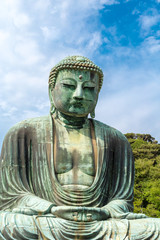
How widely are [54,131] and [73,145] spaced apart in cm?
49

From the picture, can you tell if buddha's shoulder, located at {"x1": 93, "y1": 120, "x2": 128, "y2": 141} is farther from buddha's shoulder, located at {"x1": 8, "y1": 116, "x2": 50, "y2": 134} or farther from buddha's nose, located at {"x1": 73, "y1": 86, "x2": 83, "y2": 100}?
buddha's shoulder, located at {"x1": 8, "y1": 116, "x2": 50, "y2": 134}

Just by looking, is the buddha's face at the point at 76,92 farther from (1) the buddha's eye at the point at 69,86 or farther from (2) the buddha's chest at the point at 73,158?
(2) the buddha's chest at the point at 73,158

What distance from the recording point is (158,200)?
23547mm

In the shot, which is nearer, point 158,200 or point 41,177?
point 41,177

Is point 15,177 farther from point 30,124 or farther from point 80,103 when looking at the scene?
point 80,103

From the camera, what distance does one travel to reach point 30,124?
7.90 m

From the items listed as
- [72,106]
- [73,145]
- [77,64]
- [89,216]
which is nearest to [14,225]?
[89,216]

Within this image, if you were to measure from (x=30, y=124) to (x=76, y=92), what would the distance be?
1143 millimetres

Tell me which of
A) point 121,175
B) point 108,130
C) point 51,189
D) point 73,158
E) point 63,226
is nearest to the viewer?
point 63,226

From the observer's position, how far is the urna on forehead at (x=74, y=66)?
7.70 meters

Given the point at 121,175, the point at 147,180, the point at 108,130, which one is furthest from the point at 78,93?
the point at 147,180

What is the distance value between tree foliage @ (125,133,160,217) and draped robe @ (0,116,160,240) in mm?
15644

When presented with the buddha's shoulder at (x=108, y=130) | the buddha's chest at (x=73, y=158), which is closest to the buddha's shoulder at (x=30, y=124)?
the buddha's chest at (x=73, y=158)

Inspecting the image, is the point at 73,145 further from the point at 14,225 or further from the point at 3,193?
the point at 14,225
